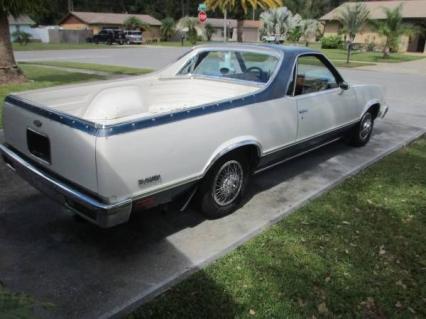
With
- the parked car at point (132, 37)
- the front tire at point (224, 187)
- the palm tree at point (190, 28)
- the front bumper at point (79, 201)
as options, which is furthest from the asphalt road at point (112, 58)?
the palm tree at point (190, 28)

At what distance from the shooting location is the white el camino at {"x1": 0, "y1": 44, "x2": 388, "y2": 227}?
9.60 ft

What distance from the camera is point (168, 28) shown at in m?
58.2

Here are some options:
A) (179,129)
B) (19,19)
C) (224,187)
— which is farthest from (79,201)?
(19,19)

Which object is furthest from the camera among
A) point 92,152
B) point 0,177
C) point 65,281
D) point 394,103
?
point 394,103

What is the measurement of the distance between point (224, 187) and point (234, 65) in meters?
2.11

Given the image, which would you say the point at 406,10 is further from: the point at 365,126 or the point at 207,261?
the point at 207,261

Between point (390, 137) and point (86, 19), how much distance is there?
197 feet

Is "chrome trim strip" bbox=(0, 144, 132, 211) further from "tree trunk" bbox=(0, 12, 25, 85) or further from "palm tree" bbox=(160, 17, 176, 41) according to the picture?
"palm tree" bbox=(160, 17, 176, 41)

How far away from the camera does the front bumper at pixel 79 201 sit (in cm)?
291

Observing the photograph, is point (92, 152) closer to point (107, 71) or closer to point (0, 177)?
point (0, 177)

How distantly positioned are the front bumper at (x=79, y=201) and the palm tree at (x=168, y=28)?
5809cm

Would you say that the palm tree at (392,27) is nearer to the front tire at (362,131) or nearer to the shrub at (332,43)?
the shrub at (332,43)

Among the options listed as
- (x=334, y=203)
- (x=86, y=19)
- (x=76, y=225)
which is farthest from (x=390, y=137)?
(x=86, y=19)

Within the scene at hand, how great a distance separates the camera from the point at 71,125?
2.99 metres
